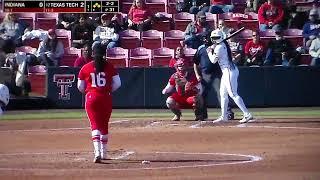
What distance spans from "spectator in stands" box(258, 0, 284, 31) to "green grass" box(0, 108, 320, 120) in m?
3.32

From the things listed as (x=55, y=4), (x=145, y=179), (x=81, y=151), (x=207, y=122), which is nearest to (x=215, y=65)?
(x=207, y=122)

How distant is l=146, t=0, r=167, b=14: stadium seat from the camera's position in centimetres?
2705

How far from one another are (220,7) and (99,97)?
1444cm

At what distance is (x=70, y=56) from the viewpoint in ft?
83.5

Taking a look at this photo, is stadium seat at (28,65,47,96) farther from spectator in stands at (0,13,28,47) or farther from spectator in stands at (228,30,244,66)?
spectator in stands at (228,30,244,66)

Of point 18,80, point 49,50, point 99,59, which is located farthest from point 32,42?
point 99,59

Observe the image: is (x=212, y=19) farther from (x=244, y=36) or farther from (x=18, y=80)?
(x=18, y=80)

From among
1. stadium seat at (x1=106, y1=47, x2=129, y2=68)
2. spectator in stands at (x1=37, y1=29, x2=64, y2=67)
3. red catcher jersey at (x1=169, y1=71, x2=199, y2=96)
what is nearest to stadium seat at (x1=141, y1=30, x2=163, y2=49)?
stadium seat at (x1=106, y1=47, x2=129, y2=68)

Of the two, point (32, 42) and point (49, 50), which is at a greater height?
point (32, 42)

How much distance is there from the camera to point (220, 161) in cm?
1227

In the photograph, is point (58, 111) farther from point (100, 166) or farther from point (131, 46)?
point (100, 166)

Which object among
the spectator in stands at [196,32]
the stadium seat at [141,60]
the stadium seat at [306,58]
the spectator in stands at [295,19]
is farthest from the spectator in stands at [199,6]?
the stadium seat at [306,58]

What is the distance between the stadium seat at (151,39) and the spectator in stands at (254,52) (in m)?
3.08

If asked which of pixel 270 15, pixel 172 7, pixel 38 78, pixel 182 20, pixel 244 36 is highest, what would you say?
pixel 172 7
